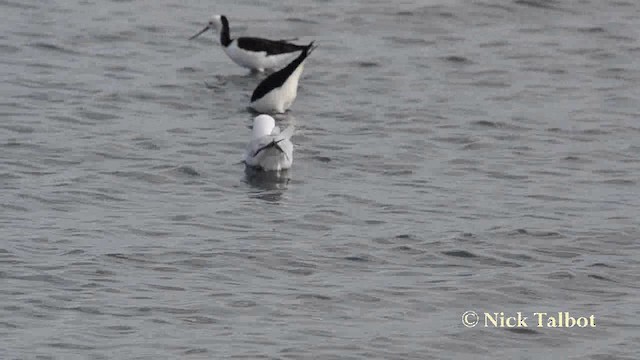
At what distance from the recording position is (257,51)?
68.1 ft

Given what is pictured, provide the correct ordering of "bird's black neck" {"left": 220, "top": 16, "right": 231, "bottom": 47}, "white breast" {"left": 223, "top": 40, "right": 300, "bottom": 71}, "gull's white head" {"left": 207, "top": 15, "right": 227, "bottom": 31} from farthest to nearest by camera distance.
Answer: "gull's white head" {"left": 207, "top": 15, "right": 227, "bottom": 31}, "bird's black neck" {"left": 220, "top": 16, "right": 231, "bottom": 47}, "white breast" {"left": 223, "top": 40, "right": 300, "bottom": 71}

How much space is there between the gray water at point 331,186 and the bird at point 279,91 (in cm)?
22

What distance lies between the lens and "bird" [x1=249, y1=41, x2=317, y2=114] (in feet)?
59.6

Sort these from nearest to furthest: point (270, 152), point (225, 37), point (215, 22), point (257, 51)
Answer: point (270, 152)
point (257, 51)
point (225, 37)
point (215, 22)

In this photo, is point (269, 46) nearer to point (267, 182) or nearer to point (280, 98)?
point (280, 98)

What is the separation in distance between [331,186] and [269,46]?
680 centimetres

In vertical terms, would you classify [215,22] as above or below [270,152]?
above

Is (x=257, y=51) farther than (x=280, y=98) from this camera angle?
Yes

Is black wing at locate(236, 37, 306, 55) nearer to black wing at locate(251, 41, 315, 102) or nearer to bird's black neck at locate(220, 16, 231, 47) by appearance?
bird's black neck at locate(220, 16, 231, 47)

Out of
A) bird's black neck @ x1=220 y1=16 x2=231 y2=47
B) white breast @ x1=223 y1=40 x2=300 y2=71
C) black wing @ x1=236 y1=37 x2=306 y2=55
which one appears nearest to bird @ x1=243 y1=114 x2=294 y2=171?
black wing @ x1=236 y1=37 x2=306 y2=55

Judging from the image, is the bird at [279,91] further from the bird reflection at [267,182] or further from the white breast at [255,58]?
the bird reflection at [267,182]

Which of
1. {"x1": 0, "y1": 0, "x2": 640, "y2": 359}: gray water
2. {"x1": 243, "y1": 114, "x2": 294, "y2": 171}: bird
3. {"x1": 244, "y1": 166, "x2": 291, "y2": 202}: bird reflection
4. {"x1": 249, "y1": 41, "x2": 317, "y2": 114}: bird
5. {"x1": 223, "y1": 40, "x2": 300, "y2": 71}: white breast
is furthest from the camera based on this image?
{"x1": 223, "y1": 40, "x2": 300, "y2": 71}: white breast

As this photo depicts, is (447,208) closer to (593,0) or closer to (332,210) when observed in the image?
(332,210)

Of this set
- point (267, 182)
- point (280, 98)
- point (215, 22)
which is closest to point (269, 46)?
point (215, 22)
